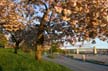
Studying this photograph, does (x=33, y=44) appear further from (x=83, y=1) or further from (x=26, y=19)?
(x=83, y=1)

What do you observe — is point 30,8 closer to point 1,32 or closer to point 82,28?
point 82,28

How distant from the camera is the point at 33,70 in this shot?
1800cm

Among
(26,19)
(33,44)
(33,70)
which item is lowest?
(33,70)

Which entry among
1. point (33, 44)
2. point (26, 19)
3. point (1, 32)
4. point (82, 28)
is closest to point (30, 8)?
point (26, 19)

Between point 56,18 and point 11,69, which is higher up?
point 56,18

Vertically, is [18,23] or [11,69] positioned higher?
[18,23]

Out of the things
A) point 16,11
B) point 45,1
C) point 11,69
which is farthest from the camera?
point 11,69

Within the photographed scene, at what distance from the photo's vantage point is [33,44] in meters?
17.0

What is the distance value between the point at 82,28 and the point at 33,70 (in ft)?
17.4

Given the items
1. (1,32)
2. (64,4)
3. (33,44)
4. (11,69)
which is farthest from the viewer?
(1,32)

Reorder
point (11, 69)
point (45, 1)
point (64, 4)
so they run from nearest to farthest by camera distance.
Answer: point (64, 4) < point (45, 1) < point (11, 69)

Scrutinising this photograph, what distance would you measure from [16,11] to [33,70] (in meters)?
3.61

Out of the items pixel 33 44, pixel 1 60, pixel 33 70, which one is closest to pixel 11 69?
pixel 33 70

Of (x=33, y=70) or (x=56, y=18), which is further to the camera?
(x=33, y=70)
